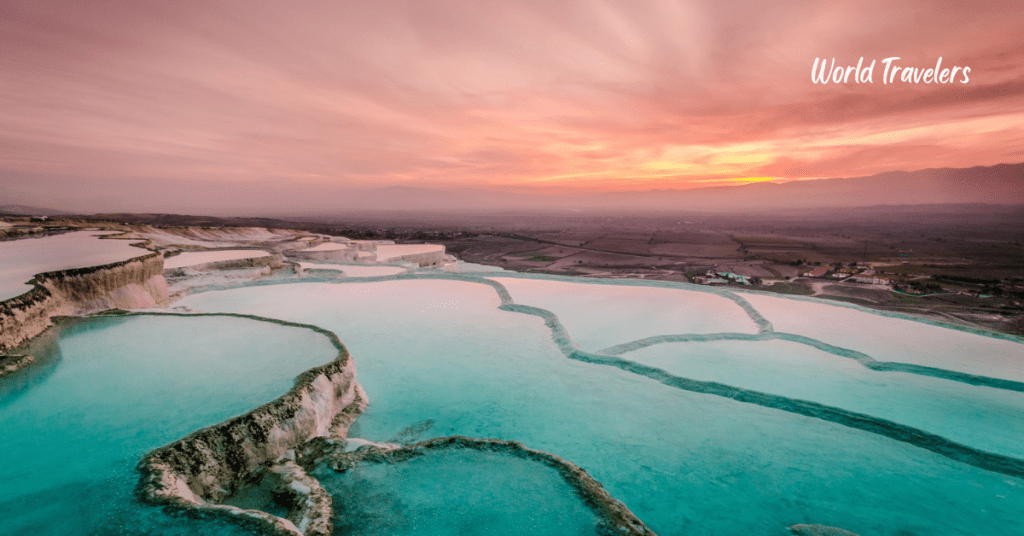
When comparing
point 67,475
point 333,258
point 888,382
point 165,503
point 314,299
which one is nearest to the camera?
point 165,503

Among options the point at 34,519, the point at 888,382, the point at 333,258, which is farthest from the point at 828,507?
the point at 333,258

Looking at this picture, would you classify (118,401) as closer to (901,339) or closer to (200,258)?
(901,339)

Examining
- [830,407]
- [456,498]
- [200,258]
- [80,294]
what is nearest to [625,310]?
[830,407]

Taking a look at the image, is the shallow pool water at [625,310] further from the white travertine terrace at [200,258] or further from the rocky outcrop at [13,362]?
the white travertine terrace at [200,258]

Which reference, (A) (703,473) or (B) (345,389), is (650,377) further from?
(B) (345,389)

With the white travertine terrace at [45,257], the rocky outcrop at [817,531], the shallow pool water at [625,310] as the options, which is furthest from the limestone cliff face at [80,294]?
the rocky outcrop at [817,531]
